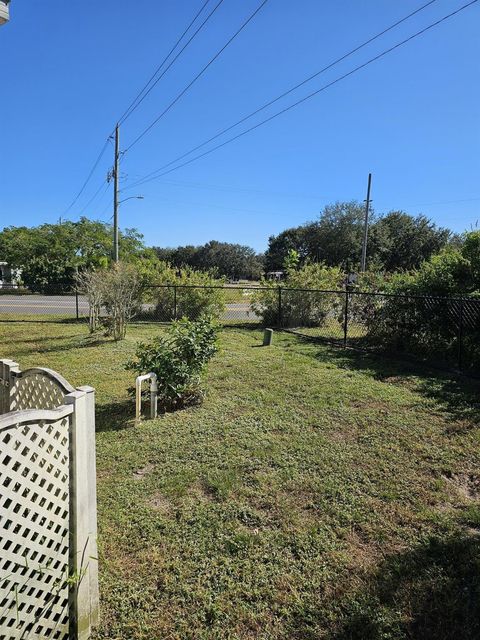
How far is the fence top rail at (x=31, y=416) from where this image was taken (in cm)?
152

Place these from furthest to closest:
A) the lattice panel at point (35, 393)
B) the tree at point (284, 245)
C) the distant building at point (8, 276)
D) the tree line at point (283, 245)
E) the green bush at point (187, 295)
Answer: the tree at point (284, 245) < the distant building at point (8, 276) < the tree line at point (283, 245) < the green bush at point (187, 295) < the lattice panel at point (35, 393)

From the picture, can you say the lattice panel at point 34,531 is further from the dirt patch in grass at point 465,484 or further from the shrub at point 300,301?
the shrub at point 300,301

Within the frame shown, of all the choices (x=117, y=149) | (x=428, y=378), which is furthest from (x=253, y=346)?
(x=117, y=149)

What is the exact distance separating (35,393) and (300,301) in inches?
403

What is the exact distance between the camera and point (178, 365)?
4.80 metres

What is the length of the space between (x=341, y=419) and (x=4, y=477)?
3713mm

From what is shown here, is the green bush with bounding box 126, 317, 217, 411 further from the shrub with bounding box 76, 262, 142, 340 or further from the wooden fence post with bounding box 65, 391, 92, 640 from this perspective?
the shrub with bounding box 76, 262, 142, 340

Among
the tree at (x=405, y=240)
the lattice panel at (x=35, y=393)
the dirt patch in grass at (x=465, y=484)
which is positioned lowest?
the dirt patch in grass at (x=465, y=484)

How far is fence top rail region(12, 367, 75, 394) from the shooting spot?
6.63 feet

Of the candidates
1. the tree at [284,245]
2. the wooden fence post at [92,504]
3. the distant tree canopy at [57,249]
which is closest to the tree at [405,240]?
the tree at [284,245]

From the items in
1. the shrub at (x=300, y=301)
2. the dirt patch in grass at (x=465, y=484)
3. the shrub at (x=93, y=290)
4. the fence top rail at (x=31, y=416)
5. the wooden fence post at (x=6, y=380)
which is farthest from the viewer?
the shrub at (x=300, y=301)

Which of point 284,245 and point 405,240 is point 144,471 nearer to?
point 405,240

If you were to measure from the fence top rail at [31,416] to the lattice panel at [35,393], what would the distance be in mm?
349

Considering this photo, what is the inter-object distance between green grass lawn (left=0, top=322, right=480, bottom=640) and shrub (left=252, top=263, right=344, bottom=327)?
6.69 metres
